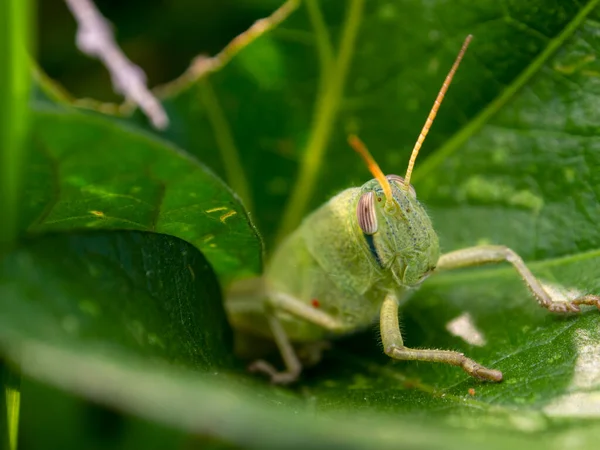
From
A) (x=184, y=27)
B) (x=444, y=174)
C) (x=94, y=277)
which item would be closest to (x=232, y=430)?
(x=94, y=277)

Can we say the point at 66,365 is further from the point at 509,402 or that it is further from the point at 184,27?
the point at 184,27

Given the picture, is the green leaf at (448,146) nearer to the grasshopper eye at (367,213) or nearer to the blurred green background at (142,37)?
the grasshopper eye at (367,213)

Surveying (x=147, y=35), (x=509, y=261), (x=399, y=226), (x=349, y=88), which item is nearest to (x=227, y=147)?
(x=349, y=88)

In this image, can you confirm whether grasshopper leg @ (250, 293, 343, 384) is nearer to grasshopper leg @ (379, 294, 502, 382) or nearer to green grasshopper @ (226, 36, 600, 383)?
green grasshopper @ (226, 36, 600, 383)

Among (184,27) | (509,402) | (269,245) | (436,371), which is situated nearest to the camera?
(509,402)

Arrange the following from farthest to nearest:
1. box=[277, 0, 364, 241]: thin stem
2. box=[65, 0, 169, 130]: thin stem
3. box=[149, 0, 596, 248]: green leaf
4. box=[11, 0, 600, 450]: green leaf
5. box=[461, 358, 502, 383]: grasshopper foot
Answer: box=[65, 0, 169, 130]: thin stem < box=[277, 0, 364, 241]: thin stem < box=[149, 0, 596, 248]: green leaf < box=[461, 358, 502, 383]: grasshopper foot < box=[11, 0, 600, 450]: green leaf

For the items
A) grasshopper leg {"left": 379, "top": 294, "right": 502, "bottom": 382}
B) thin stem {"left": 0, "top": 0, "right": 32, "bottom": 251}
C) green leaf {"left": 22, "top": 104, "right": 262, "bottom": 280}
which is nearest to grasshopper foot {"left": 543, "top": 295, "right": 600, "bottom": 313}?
grasshopper leg {"left": 379, "top": 294, "right": 502, "bottom": 382}
